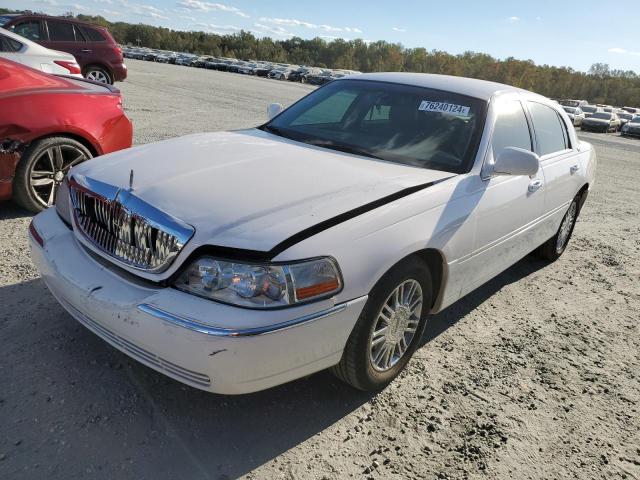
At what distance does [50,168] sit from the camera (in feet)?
15.4

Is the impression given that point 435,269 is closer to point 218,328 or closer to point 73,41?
point 218,328

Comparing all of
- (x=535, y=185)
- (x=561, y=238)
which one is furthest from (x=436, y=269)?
(x=561, y=238)

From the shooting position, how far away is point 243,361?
2.13 metres

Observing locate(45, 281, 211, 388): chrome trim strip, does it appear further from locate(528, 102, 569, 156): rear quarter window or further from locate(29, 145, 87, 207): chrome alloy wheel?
locate(528, 102, 569, 156): rear quarter window

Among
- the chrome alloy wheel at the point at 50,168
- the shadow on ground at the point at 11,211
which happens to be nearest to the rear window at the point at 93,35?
A: the shadow on ground at the point at 11,211

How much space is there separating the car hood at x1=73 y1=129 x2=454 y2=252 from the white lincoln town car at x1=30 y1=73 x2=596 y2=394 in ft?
0.04

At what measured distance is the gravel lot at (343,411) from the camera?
7.61 ft

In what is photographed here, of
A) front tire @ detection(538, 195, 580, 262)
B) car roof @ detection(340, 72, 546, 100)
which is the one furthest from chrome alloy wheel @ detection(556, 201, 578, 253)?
car roof @ detection(340, 72, 546, 100)

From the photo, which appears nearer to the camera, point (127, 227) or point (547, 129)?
point (127, 227)

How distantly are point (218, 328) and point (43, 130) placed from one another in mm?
3364

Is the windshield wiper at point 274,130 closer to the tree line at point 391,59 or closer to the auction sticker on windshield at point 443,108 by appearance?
the auction sticker on windshield at point 443,108

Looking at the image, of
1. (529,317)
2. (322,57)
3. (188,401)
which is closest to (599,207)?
(529,317)

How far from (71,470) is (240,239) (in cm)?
115

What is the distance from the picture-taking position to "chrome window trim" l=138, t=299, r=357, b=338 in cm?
209
